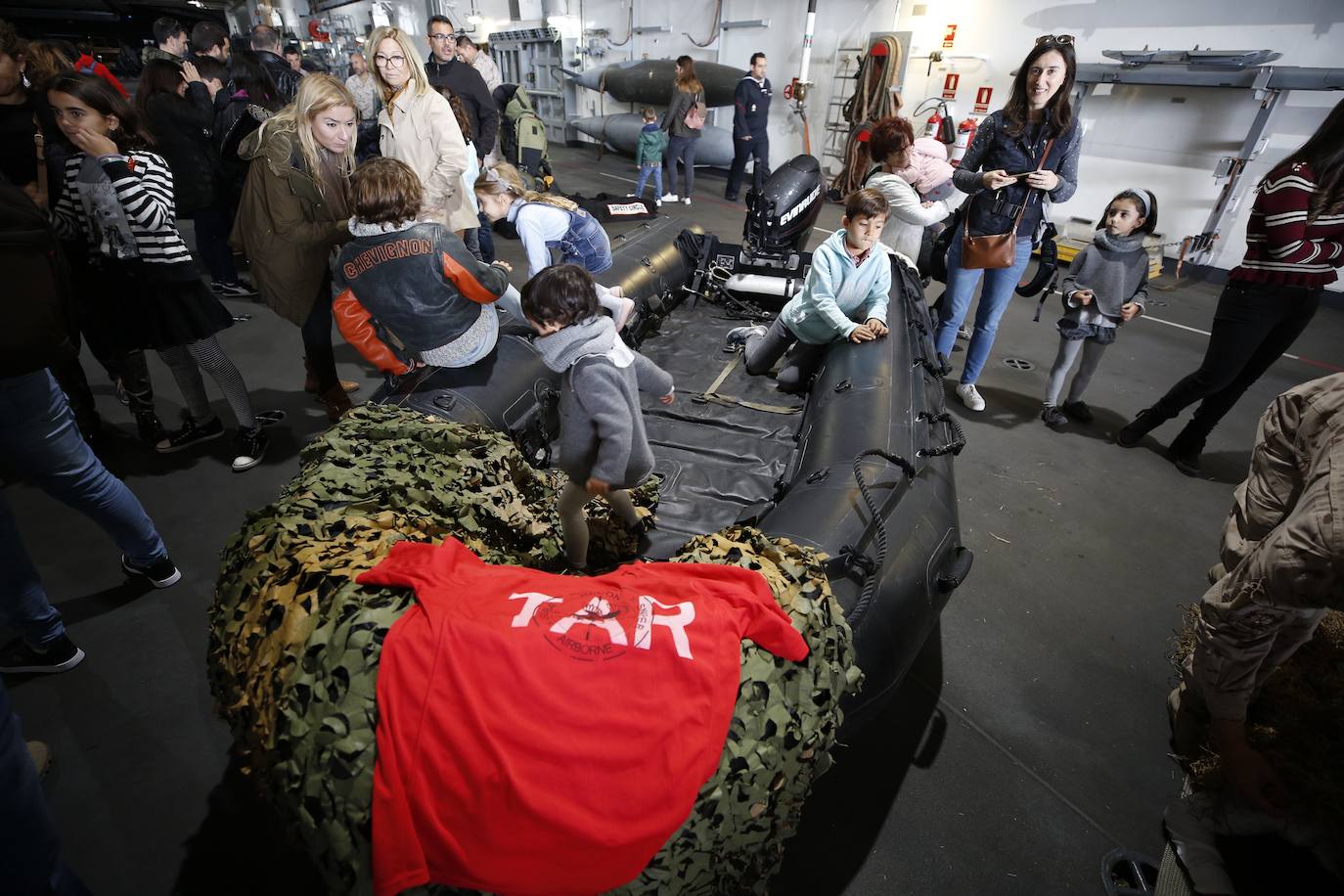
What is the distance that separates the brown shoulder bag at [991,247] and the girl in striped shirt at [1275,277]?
2.58 ft

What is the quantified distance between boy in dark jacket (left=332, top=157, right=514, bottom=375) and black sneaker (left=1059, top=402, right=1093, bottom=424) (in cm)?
293

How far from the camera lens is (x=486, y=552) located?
146cm

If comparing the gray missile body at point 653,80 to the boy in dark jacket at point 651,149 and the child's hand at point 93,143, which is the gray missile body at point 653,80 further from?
the child's hand at point 93,143

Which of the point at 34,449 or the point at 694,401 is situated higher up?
the point at 34,449

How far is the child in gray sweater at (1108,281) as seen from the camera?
2.71 meters

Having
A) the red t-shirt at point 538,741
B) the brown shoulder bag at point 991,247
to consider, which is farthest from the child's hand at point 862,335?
the red t-shirt at point 538,741

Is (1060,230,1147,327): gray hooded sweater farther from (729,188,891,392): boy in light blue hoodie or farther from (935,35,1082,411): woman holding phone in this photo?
(729,188,891,392): boy in light blue hoodie

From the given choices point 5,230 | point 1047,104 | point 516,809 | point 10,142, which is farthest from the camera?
point 1047,104

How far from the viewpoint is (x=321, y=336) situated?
8.57 ft

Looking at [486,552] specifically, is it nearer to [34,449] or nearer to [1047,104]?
[34,449]

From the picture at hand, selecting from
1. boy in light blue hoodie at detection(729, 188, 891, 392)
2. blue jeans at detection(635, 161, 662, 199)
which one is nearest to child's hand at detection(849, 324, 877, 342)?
boy in light blue hoodie at detection(729, 188, 891, 392)

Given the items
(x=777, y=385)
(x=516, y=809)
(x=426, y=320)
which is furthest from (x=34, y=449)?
(x=777, y=385)

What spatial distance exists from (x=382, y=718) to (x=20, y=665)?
1.62 metres

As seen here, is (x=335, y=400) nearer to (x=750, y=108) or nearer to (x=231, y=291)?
(x=231, y=291)
